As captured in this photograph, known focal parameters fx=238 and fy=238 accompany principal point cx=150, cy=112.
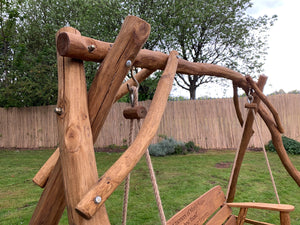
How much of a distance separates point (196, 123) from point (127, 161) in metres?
8.08

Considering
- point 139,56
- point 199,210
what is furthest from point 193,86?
point 139,56

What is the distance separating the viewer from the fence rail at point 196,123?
8.22 metres

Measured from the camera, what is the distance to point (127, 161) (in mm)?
1111

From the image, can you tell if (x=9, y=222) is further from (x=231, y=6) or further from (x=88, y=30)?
(x=231, y=6)

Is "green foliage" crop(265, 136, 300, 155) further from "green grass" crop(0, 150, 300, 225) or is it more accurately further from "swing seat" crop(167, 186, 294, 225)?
"swing seat" crop(167, 186, 294, 225)

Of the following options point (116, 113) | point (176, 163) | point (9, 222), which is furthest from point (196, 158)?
point (9, 222)

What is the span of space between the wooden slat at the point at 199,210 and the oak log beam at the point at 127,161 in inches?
38.7

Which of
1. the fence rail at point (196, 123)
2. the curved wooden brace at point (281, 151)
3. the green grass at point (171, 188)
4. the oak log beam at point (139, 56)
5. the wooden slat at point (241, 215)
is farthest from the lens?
the fence rail at point (196, 123)

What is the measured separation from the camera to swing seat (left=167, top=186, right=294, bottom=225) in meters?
2.04

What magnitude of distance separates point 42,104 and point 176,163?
8142 millimetres

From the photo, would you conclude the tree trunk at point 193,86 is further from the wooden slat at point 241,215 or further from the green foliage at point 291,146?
the wooden slat at point 241,215

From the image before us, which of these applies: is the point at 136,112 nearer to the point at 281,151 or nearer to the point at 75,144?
the point at 75,144

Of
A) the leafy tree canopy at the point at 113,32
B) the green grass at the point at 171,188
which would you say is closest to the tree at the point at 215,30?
the leafy tree canopy at the point at 113,32

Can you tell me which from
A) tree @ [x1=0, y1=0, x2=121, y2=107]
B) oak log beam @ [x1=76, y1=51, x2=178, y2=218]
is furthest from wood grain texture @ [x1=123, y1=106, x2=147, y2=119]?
tree @ [x1=0, y1=0, x2=121, y2=107]
